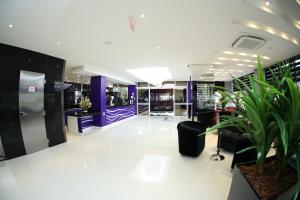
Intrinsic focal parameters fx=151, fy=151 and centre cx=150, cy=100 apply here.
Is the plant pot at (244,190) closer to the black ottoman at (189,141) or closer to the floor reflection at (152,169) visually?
the floor reflection at (152,169)

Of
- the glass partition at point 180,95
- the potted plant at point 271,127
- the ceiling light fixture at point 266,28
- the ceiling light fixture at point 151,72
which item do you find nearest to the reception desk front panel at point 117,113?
the ceiling light fixture at point 151,72

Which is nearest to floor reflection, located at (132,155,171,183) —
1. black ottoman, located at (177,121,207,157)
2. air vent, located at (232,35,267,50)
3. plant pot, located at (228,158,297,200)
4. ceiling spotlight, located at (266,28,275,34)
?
black ottoman, located at (177,121,207,157)

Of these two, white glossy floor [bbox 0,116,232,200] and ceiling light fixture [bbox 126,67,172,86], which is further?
ceiling light fixture [bbox 126,67,172,86]

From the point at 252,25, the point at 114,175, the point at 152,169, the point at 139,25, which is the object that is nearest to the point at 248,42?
the point at 252,25

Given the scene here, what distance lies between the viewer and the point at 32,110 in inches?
169

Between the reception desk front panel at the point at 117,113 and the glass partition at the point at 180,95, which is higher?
the glass partition at the point at 180,95

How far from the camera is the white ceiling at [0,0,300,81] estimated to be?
235 centimetres

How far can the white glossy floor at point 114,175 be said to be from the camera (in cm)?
239

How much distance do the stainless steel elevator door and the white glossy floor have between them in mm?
364

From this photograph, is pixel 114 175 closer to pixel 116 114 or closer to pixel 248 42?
pixel 248 42

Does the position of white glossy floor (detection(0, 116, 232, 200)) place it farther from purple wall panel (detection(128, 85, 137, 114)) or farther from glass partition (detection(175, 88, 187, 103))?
purple wall panel (detection(128, 85, 137, 114))

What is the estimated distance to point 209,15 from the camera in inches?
103

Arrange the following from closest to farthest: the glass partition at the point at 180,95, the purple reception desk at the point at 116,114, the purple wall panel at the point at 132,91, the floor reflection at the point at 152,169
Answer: the floor reflection at the point at 152,169, the purple reception desk at the point at 116,114, the glass partition at the point at 180,95, the purple wall panel at the point at 132,91

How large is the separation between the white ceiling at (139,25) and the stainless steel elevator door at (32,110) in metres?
0.89
